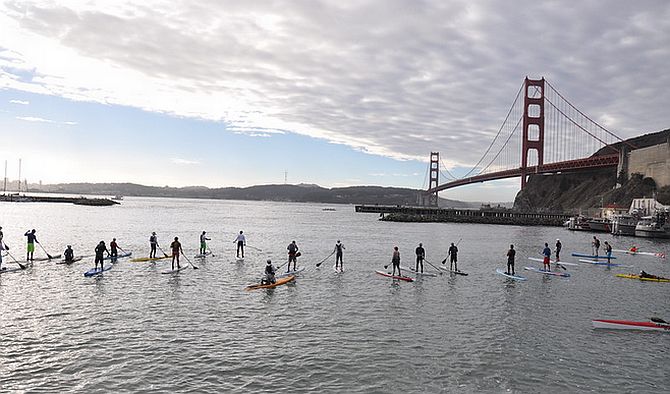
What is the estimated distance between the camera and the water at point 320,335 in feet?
40.8

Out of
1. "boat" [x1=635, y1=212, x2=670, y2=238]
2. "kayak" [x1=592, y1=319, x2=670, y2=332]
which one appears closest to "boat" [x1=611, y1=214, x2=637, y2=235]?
"boat" [x1=635, y1=212, x2=670, y2=238]

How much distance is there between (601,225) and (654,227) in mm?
14011

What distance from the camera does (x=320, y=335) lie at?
16156 millimetres

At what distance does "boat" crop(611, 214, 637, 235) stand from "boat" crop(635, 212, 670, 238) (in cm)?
142

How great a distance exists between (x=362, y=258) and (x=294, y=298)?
17058 mm

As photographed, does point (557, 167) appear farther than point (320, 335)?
Yes

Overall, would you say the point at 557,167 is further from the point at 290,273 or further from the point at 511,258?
the point at 290,273

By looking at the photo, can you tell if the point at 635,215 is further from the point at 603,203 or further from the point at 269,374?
the point at 269,374

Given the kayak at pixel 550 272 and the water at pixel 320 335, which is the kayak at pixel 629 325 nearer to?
the water at pixel 320 335

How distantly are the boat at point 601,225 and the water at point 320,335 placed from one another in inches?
2497

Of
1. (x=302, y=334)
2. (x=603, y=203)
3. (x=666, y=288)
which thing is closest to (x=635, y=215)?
(x=603, y=203)

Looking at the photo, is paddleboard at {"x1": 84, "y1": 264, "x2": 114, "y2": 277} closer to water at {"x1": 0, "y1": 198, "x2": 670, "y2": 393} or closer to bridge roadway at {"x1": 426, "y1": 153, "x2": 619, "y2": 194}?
water at {"x1": 0, "y1": 198, "x2": 670, "y2": 393}

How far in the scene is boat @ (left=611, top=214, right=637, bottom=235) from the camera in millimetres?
76569

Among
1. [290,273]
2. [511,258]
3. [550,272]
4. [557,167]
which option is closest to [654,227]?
[557,167]
